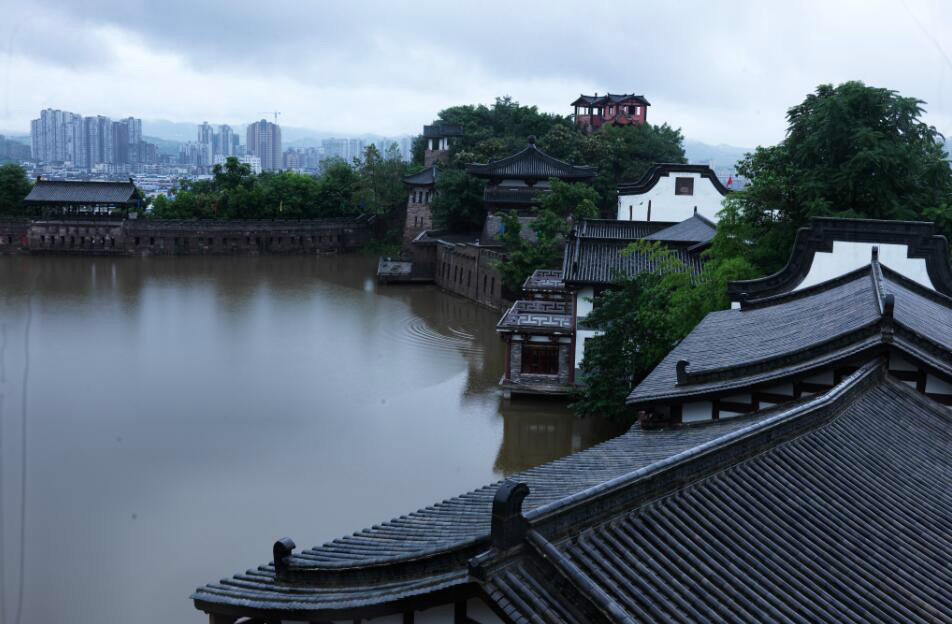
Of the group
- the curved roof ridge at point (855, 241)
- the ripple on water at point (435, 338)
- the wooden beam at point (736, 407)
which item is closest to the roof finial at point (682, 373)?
the wooden beam at point (736, 407)

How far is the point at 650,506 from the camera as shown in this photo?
6.70 m

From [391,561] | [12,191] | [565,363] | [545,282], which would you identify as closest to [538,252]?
[545,282]

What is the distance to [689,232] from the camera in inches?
1251

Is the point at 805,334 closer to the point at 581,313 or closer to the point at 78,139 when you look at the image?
the point at 581,313

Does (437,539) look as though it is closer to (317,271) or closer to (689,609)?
(689,609)

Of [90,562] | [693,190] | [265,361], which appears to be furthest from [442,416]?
[693,190]

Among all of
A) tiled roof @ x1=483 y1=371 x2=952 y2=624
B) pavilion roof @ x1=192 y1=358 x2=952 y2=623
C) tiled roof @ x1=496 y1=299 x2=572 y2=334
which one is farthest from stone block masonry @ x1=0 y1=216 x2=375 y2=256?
tiled roof @ x1=483 y1=371 x2=952 y2=624

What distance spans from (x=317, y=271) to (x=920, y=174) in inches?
1400

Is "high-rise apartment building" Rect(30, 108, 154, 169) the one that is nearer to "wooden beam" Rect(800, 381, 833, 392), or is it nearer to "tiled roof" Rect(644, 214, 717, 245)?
"tiled roof" Rect(644, 214, 717, 245)

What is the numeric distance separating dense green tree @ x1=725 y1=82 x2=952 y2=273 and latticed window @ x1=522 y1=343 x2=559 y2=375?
6024 millimetres

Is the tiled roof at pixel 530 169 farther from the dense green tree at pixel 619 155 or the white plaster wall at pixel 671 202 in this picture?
the dense green tree at pixel 619 155

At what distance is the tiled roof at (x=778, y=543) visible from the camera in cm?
554

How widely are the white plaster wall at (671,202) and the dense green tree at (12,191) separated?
41.1 metres

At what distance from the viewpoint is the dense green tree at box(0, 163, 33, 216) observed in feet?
198
